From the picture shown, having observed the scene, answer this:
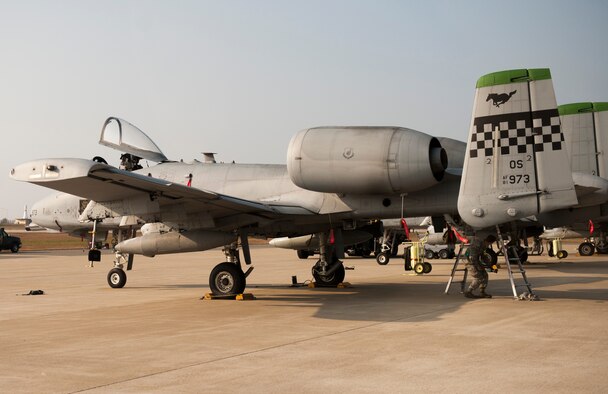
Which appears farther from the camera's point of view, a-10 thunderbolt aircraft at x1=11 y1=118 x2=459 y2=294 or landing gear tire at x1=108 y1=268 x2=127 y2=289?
landing gear tire at x1=108 y1=268 x2=127 y2=289

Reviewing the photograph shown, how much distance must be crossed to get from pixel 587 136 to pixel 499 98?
11.2 ft

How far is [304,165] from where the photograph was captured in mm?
12688

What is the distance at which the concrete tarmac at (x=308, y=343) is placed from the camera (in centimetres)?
632

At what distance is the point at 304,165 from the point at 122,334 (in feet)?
15.6

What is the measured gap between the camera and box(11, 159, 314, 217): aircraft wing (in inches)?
427

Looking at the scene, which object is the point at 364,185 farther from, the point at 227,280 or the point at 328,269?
the point at 328,269

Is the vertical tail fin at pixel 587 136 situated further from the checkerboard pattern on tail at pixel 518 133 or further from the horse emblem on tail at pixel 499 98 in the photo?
the horse emblem on tail at pixel 499 98

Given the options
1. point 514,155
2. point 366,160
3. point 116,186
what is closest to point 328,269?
point 366,160

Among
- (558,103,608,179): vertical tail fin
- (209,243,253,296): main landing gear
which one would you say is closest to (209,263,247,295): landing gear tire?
(209,243,253,296): main landing gear

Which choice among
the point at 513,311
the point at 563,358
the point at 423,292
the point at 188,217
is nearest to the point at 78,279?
the point at 188,217

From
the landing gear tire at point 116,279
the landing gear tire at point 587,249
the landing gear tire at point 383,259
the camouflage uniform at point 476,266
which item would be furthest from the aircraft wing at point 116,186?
the landing gear tire at point 587,249

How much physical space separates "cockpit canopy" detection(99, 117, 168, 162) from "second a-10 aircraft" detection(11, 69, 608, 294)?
9.75 ft

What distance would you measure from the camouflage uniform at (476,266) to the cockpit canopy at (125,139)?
26.8 feet

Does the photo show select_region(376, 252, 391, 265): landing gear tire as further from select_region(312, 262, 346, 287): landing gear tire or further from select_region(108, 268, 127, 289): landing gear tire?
select_region(108, 268, 127, 289): landing gear tire
